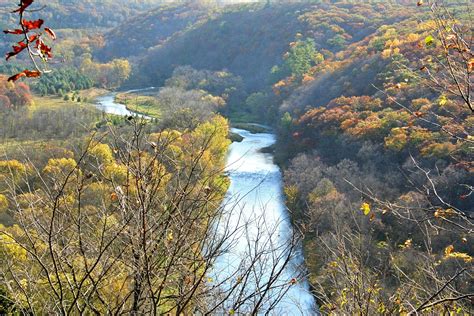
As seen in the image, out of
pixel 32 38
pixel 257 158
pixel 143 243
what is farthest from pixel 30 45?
pixel 257 158

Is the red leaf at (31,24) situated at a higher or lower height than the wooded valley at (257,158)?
higher

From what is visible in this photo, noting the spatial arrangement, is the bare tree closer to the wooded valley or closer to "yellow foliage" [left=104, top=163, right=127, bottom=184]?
the wooded valley

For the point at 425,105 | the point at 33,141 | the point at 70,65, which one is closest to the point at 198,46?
the point at 70,65

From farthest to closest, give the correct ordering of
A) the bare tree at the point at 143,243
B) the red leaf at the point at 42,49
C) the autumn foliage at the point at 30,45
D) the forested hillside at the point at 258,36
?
the forested hillside at the point at 258,36
the bare tree at the point at 143,243
the red leaf at the point at 42,49
the autumn foliage at the point at 30,45

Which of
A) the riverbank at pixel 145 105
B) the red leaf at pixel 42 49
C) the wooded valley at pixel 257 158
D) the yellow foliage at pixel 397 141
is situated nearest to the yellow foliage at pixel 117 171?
the wooded valley at pixel 257 158

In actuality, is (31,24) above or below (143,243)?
above

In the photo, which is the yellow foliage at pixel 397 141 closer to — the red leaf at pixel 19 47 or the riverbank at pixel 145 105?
the riverbank at pixel 145 105

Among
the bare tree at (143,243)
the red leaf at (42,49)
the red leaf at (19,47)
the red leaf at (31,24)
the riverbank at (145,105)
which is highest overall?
the red leaf at (31,24)

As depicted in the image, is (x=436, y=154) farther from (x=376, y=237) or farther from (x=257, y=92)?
(x=257, y=92)

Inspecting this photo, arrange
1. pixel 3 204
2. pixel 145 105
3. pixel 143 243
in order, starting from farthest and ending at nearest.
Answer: pixel 145 105
pixel 3 204
pixel 143 243

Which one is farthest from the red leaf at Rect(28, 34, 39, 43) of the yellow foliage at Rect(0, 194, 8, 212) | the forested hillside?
the forested hillside

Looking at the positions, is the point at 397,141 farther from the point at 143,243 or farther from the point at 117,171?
the point at 143,243
